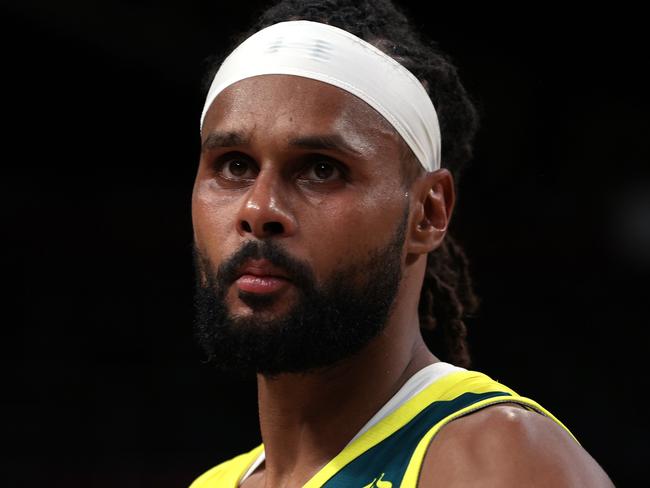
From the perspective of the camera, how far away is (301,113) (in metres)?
1.92

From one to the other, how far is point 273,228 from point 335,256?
0.12 meters

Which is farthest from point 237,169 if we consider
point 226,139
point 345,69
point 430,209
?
point 430,209

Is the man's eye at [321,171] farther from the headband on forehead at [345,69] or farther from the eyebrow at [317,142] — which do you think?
the headband on forehead at [345,69]

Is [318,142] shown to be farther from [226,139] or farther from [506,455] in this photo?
[506,455]

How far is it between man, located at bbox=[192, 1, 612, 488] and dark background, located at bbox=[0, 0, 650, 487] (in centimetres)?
290

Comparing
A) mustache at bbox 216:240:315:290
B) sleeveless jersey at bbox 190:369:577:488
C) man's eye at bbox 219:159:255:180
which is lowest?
sleeveless jersey at bbox 190:369:577:488

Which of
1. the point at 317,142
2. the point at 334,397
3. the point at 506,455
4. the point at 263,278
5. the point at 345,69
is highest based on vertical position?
the point at 345,69

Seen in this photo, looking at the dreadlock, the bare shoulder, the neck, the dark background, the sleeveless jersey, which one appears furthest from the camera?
the dark background

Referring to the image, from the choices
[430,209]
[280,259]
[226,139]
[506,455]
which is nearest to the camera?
[506,455]

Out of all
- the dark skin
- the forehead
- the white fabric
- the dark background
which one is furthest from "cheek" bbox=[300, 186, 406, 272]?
the dark background

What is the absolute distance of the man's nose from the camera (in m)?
1.85

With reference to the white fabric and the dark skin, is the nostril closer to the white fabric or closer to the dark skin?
the dark skin

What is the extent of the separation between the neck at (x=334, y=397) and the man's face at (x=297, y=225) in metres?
0.07

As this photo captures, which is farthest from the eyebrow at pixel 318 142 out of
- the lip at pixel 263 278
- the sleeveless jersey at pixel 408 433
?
the sleeveless jersey at pixel 408 433
